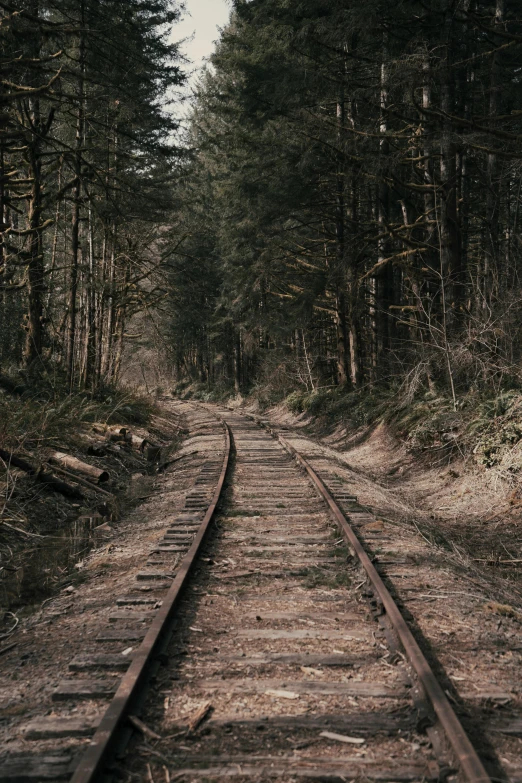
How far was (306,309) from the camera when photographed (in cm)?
2138

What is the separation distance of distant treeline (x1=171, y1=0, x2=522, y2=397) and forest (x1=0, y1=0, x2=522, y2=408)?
8cm

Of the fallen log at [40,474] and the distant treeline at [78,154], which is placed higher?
the distant treeline at [78,154]

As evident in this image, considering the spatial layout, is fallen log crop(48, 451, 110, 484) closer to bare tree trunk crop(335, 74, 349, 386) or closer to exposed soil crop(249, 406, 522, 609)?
exposed soil crop(249, 406, 522, 609)

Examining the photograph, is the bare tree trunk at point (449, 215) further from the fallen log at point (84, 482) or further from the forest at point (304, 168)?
the fallen log at point (84, 482)

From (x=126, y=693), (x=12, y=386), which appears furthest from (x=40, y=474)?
(x=126, y=693)

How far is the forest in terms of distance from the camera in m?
11.5

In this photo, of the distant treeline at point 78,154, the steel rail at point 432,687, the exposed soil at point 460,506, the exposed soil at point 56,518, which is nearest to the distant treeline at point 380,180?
the exposed soil at point 460,506

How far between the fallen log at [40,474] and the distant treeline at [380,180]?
7103 millimetres

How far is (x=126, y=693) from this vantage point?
3.49 m

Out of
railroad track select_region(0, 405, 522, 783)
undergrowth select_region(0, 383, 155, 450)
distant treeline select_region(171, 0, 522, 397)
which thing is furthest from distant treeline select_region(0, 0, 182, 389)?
railroad track select_region(0, 405, 522, 783)

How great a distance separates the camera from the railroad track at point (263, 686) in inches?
117

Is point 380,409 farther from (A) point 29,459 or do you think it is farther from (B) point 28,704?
(B) point 28,704

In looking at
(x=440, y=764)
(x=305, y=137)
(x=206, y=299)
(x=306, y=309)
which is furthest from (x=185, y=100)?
(x=206, y=299)

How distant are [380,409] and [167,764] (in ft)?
48.2
